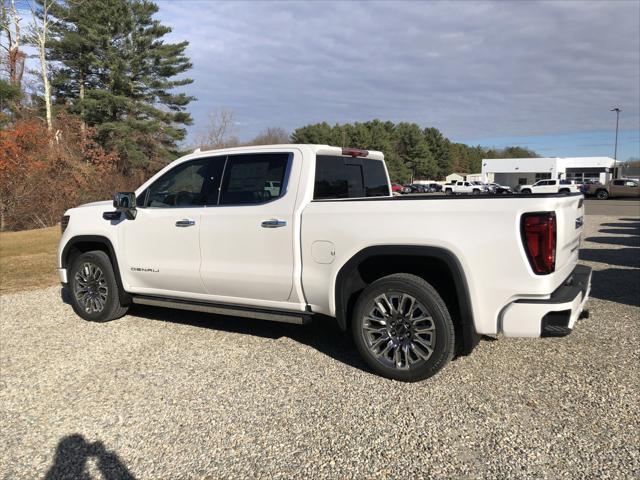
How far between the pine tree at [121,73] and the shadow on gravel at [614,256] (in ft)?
88.6

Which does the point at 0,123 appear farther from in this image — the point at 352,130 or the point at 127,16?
the point at 352,130

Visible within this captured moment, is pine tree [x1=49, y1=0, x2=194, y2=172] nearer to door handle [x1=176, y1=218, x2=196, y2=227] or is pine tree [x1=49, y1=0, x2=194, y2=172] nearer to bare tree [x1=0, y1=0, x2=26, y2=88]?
bare tree [x1=0, y1=0, x2=26, y2=88]

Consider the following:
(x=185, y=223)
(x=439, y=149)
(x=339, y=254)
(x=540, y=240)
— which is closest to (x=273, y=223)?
(x=339, y=254)

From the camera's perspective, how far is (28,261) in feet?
36.0

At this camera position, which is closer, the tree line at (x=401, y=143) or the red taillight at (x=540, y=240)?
the red taillight at (x=540, y=240)

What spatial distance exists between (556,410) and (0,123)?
991 inches

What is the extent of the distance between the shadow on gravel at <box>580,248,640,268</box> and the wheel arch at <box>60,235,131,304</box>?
27.9 ft

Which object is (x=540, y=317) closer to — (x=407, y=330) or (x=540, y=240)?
(x=540, y=240)

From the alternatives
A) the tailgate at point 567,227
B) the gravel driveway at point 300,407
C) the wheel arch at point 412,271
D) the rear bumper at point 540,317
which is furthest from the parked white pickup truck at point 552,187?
the rear bumper at point 540,317

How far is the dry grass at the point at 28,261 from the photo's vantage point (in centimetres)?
884

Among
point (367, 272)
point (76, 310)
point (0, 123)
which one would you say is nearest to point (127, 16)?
point (0, 123)

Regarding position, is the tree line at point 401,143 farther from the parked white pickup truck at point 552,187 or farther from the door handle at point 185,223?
the door handle at point 185,223

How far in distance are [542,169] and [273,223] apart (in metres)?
73.5

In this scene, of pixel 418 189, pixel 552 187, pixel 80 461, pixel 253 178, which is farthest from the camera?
pixel 418 189
